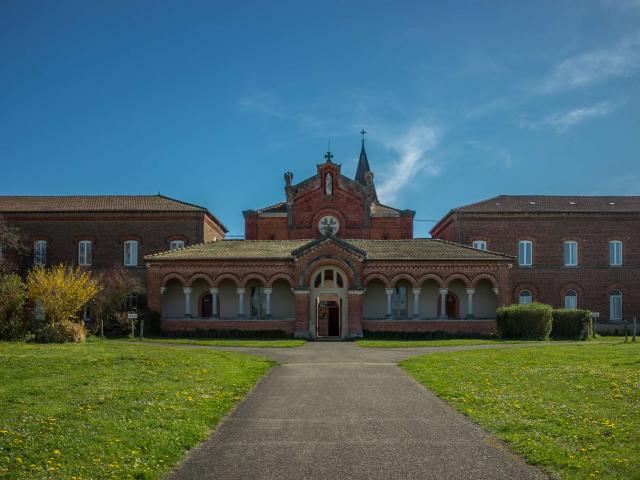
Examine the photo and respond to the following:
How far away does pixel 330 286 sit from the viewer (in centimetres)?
3803

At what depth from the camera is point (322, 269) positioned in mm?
37969

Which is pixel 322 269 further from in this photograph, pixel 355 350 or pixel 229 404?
pixel 229 404

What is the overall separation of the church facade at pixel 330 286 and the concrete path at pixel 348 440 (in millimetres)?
20961

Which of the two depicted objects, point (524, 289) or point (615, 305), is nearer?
point (615, 305)

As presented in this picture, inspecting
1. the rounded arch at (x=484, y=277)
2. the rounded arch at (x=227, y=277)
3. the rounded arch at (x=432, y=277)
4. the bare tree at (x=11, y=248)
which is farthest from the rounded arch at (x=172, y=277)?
the rounded arch at (x=484, y=277)

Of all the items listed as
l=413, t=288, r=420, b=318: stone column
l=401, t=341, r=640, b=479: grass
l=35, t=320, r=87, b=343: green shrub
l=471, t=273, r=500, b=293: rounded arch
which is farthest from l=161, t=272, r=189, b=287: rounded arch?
l=401, t=341, r=640, b=479: grass

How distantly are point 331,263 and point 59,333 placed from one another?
1516cm

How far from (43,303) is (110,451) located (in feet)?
77.6

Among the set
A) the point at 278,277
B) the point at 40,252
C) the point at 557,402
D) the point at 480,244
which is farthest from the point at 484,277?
the point at 40,252

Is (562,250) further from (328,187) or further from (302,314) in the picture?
(302,314)

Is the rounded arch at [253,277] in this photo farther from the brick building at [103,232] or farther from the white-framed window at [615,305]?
the white-framed window at [615,305]

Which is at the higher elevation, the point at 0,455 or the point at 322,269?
the point at 322,269

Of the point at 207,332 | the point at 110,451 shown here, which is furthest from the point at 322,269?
the point at 110,451

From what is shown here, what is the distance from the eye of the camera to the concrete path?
8.45m
